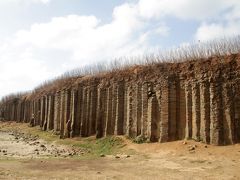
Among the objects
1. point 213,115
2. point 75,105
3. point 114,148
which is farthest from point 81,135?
point 213,115

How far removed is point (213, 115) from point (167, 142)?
2.92 m

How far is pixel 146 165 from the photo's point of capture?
15.5m

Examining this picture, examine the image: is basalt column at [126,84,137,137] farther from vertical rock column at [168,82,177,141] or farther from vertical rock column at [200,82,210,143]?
vertical rock column at [200,82,210,143]

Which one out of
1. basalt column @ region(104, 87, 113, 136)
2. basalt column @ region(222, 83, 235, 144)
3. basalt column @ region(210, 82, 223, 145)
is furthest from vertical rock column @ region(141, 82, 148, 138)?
basalt column @ region(222, 83, 235, 144)

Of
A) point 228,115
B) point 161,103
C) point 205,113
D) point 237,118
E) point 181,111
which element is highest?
point 161,103

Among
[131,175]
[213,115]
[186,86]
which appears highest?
[186,86]

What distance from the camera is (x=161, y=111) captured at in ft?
69.9

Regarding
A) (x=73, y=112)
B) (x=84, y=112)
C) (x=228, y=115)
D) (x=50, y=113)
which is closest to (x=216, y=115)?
(x=228, y=115)

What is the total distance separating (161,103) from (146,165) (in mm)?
6567

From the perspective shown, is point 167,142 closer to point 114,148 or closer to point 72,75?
point 114,148

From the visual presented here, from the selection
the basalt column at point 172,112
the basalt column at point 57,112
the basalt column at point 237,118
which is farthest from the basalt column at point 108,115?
the basalt column at point 237,118

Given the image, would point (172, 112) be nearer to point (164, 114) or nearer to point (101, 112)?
point (164, 114)

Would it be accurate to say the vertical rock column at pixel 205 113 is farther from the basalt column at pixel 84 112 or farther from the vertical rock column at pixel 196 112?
the basalt column at pixel 84 112

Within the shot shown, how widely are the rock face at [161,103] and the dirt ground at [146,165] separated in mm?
1085
